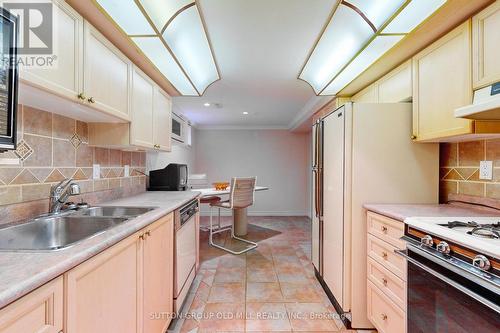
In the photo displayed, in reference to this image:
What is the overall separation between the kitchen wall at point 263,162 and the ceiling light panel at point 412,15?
4550 millimetres

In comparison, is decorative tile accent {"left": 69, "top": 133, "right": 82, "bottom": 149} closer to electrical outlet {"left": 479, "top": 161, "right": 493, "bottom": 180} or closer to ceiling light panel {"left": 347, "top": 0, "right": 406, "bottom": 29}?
ceiling light panel {"left": 347, "top": 0, "right": 406, "bottom": 29}

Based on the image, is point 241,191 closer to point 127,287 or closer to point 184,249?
point 184,249

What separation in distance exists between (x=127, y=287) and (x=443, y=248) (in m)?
1.50

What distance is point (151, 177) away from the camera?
2.91 metres

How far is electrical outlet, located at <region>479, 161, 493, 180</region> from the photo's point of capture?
61.6 inches

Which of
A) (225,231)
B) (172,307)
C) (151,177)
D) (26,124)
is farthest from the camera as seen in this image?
(225,231)

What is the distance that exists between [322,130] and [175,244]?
5.53 feet

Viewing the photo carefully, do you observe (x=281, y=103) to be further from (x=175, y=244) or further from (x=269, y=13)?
(x=175, y=244)

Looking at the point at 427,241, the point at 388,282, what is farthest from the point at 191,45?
the point at 388,282

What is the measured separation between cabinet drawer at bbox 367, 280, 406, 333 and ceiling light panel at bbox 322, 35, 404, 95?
1.70m

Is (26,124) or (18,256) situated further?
(26,124)

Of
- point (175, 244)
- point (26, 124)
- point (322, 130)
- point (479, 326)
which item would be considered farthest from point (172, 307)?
point (322, 130)

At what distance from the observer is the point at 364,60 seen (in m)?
1.88

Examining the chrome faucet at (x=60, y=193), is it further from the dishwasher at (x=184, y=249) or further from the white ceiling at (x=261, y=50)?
the white ceiling at (x=261, y=50)
